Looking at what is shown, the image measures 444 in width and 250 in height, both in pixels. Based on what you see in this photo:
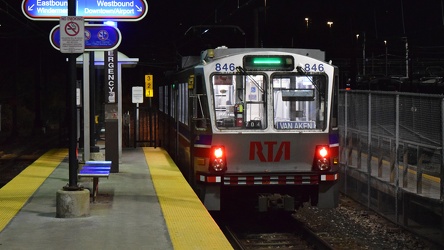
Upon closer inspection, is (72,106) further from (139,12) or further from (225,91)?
(139,12)

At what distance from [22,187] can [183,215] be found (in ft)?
13.9

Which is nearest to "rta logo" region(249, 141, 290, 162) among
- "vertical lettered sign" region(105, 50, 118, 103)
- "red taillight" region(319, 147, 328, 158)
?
"red taillight" region(319, 147, 328, 158)

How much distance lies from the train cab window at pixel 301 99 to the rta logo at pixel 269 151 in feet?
1.39

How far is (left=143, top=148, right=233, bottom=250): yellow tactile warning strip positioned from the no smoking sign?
271 centimetres

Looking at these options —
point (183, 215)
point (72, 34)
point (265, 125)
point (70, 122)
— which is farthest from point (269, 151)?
point (72, 34)

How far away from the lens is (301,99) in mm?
10844

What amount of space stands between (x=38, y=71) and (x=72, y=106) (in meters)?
32.3

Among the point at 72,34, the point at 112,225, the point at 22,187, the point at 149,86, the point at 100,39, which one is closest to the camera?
the point at 112,225

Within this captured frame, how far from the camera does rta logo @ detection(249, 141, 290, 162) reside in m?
10.6

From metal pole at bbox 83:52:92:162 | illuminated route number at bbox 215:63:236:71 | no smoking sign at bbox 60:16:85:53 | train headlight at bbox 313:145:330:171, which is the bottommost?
train headlight at bbox 313:145:330:171

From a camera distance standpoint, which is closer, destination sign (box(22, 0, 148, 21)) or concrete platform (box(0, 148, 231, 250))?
concrete platform (box(0, 148, 231, 250))

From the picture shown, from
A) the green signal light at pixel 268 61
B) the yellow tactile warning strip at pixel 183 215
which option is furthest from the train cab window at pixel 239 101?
the yellow tactile warning strip at pixel 183 215

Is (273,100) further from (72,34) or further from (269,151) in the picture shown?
(72,34)

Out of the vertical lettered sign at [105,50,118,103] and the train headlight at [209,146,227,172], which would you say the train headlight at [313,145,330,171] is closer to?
the train headlight at [209,146,227,172]
